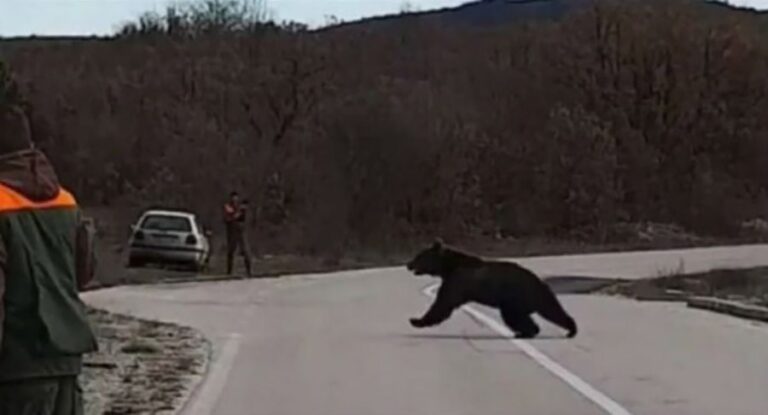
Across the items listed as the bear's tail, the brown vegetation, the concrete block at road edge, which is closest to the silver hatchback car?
the brown vegetation

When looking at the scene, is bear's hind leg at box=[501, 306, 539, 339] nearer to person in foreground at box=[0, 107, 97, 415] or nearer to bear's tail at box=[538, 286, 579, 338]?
bear's tail at box=[538, 286, 579, 338]

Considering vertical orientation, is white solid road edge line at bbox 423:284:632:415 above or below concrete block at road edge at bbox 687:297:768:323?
above

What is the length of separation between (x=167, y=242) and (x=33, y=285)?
110 ft

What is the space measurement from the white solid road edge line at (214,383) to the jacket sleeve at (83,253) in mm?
6930

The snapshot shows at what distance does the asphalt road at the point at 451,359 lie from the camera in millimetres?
13883

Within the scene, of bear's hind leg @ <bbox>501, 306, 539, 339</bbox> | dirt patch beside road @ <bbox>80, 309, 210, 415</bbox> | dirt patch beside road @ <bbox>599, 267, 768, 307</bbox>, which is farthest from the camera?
dirt patch beside road @ <bbox>599, 267, 768, 307</bbox>

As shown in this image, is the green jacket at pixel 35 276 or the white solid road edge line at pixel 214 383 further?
the white solid road edge line at pixel 214 383

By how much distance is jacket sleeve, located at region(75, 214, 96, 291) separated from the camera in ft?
20.6

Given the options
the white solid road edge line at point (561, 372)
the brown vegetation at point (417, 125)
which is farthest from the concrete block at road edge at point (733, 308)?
the brown vegetation at point (417, 125)


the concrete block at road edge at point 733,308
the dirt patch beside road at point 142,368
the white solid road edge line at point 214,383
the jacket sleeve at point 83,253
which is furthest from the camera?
the concrete block at road edge at point 733,308

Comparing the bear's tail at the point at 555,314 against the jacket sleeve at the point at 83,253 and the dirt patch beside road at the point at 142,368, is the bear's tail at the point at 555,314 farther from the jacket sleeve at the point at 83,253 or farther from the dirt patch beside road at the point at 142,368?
the jacket sleeve at the point at 83,253

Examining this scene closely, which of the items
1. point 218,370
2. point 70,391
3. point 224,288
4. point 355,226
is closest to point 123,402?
point 218,370

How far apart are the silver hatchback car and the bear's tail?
19.8 meters

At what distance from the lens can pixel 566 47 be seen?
85.9m
